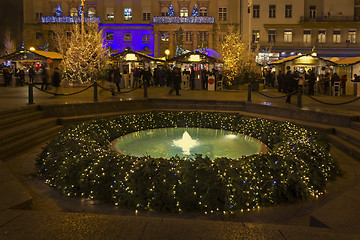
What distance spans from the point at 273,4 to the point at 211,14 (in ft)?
33.5

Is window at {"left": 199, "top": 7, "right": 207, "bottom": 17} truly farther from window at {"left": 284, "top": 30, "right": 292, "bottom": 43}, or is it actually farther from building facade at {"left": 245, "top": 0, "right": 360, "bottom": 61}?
window at {"left": 284, "top": 30, "right": 292, "bottom": 43}

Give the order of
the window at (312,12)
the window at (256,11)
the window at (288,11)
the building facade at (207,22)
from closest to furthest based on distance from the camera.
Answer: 1. the building facade at (207,22)
2. the window at (256,11)
3. the window at (288,11)
4. the window at (312,12)

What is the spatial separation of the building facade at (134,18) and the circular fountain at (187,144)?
43.0 m

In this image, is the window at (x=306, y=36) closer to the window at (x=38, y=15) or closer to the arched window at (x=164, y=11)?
the arched window at (x=164, y=11)

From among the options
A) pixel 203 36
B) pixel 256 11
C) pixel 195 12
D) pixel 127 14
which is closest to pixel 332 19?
pixel 256 11

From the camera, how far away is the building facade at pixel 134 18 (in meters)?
51.3

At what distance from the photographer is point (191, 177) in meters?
5.21

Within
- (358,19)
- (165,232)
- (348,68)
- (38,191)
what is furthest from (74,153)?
(358,19)

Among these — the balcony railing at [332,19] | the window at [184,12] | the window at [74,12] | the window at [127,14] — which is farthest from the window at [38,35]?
the balcony railing at [332,19]

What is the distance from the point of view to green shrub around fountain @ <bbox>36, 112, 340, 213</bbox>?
198 inches

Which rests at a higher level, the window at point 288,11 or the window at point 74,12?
the window at point 74,12

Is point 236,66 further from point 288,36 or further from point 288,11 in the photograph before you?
point 288,11

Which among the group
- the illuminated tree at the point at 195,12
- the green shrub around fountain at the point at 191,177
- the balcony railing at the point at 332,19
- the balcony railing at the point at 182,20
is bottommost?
the green shrub around fountain at the point at 191,177

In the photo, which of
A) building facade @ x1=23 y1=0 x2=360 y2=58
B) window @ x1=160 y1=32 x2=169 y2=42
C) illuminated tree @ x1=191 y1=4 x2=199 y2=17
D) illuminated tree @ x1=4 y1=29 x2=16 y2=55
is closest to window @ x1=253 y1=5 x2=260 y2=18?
building facade @ x1=23 y1=0 x2=360 y2=58
